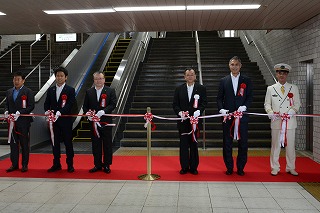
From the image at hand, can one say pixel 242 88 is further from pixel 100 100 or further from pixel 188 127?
pixel 100 100

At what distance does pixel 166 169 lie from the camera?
553cm

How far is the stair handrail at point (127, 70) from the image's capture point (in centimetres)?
848

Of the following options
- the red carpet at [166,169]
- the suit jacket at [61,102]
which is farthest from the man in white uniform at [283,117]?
the suit jacket at [61,102]

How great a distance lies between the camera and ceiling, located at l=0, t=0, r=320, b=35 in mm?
5613

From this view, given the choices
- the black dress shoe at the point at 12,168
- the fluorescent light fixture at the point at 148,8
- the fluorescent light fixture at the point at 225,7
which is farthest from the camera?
the fluorescent light fixture at the point at 148,8

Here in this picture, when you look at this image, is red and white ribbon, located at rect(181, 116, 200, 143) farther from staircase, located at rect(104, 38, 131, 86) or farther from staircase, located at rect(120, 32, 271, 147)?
staircase, located at rect(104, 38, 131, 86)

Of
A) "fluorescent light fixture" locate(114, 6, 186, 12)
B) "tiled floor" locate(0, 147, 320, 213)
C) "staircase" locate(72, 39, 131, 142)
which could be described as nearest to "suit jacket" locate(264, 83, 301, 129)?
"tiled floor" locate(0, 147, 320, 213)

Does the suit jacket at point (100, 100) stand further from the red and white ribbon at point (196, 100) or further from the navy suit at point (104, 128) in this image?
the red and white ribbon at point (196, 100)

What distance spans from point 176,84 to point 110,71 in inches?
103

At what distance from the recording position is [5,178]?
16.3 ft

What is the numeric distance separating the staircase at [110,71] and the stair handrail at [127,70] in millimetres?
908

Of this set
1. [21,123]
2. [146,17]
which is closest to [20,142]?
[21,123]

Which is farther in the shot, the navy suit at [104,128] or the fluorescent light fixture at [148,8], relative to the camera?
the fluorescent light fixture at [148,8]

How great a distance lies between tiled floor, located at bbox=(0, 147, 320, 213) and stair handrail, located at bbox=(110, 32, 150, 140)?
10.3 ft
